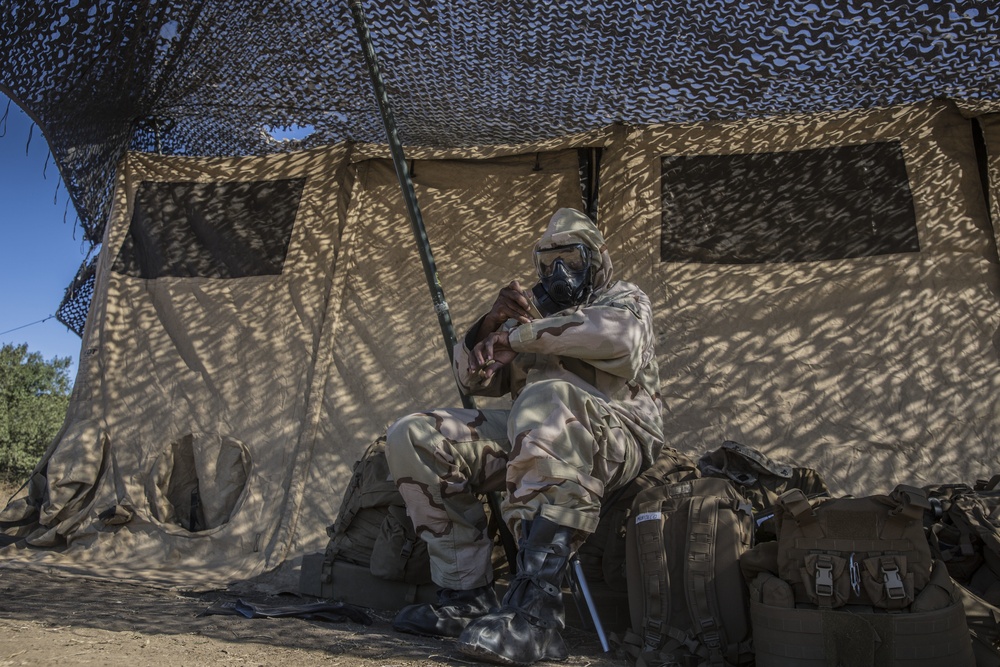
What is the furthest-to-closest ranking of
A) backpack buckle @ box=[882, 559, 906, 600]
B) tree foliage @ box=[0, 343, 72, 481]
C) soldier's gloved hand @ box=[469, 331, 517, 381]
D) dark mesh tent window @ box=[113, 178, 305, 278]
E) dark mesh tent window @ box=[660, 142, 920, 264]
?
tree foliage @ box=[0, 343, 72, 481]
dark mesh tent window @ box=[113, 178, 305, 278]
dark mesh tent window @ box=[660, 142, 920, 264]
soldier's gloved hand @ box=[469, 331, 517, 381]
backpack buckle @ box=[882, 559, 906, 600]

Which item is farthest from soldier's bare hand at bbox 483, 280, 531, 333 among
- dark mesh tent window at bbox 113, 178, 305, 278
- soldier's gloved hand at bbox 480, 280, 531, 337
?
dark mesh tent window at bbox 113, 178, 305, 278

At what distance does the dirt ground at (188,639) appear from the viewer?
1.82 meters

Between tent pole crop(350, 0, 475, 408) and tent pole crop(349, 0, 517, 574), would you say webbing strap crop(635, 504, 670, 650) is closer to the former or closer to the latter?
tent pole crop(349, 0, 517, 574)

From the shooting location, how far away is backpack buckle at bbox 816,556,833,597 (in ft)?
6.48

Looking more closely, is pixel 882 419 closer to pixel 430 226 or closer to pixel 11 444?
pixel 430 226

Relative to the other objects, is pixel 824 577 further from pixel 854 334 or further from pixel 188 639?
pixel 854 334

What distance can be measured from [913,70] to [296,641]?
347 cm

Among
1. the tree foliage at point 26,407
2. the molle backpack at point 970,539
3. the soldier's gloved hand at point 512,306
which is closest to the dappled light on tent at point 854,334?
the molle backpack at point 970,539

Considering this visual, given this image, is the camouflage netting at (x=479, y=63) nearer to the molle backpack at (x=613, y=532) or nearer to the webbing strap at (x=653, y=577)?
the molle backpack at (x=613, y=532)

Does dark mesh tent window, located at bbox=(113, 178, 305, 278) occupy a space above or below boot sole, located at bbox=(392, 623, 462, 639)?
above

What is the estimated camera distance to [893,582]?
6.37 feet

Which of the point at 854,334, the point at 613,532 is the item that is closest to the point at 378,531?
the point at 613,532

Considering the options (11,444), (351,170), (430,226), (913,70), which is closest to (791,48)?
(913,70)

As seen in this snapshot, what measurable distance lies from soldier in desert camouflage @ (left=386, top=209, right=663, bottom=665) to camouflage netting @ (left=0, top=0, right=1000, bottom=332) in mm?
1090
